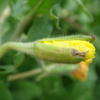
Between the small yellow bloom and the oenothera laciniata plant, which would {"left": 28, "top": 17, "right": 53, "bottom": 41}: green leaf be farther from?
the small yellow bloom

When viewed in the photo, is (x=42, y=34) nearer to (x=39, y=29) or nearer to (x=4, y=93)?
(x=39, y=29)

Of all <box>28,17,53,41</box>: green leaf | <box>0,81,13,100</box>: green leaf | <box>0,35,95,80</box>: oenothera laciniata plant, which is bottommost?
<box>0,81,13,100</box>: green leaf

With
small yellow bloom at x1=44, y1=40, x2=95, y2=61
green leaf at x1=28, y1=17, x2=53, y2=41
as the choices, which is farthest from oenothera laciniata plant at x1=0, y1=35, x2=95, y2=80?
green leaf at x1=28, y1=17, x2=53, y2=41

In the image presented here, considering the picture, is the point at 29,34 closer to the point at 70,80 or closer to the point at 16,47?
the point at 16,47

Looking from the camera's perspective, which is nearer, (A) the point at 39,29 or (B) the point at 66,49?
(B) the point at 66,49

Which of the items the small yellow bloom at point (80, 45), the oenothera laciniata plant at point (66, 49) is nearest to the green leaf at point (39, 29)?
the oenothera laciniata plant at point (66, 49)

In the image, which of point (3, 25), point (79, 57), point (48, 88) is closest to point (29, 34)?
point (3, 25)

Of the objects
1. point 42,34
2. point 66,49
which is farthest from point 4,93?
point 66,49

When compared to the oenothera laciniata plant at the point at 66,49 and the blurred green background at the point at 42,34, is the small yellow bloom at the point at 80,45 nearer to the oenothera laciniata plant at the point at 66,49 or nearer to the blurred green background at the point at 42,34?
the oenothera laciniata plant at the point at 66,49

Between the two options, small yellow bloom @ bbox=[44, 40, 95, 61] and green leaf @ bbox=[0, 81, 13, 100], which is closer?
small yellow bloom @ bbox=[44, 40, 95, 61]
